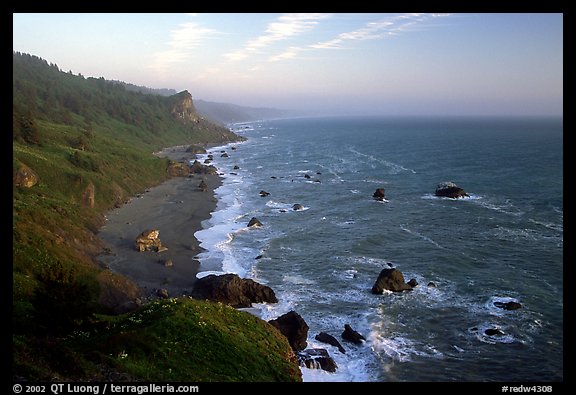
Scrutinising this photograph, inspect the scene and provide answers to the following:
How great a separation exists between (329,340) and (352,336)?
75.0 inches

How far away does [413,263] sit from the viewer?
1740 inches

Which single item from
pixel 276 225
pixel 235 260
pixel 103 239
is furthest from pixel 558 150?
pixel 103 239

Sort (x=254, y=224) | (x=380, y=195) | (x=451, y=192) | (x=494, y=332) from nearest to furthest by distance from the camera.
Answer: (x=494, y=332) < (x=254, y=224) < (x=380, y=195) < (x=451, y=192)

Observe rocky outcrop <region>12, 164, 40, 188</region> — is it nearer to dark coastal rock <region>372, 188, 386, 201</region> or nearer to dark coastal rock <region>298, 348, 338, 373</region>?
dark coastal rock <region>298, 348, 338, 373</region>

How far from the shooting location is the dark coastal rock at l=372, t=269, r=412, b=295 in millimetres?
37281

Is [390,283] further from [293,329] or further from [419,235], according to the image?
[419,235]

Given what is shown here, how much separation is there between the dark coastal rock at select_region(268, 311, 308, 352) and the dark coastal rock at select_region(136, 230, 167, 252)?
22.7 metres

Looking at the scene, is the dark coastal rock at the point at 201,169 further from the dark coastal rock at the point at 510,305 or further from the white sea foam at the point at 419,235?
the dark coastal rock at the point at 510,305

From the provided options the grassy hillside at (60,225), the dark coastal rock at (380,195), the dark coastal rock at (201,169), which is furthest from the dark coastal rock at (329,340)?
→ the dark coastal rock at (201,169)

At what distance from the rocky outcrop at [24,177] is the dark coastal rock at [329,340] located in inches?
1659

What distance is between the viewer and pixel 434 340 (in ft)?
98.0

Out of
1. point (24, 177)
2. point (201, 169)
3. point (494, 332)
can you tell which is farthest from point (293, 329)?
point (201, 169)
